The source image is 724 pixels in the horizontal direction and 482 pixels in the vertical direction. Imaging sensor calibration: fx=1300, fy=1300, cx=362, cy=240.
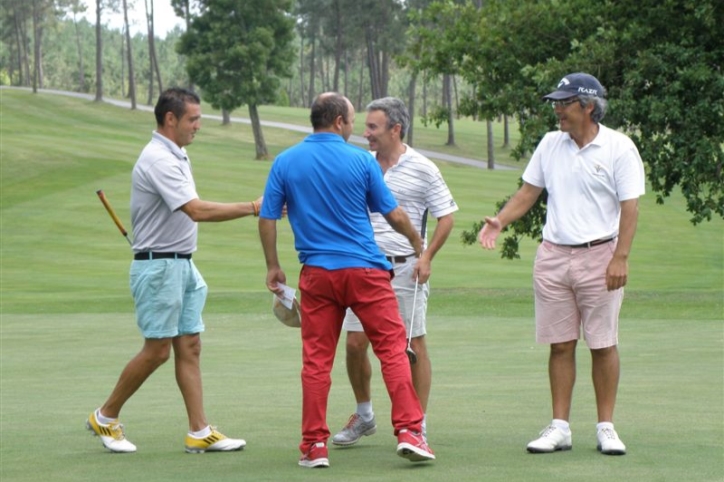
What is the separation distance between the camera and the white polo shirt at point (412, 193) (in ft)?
25.8

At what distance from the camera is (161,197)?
A: 750 centimetres

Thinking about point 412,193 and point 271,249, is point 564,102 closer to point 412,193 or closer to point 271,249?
point 412,193

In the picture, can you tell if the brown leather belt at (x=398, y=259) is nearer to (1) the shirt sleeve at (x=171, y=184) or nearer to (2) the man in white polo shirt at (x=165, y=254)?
(2) the man in white polo shirt at (x=165, y=254)

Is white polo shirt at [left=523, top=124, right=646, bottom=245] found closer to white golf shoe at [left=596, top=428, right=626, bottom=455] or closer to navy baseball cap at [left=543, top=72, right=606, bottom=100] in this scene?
navy baseball cap at [left=543, top=72, right=606, bottom=100]

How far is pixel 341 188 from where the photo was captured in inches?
273

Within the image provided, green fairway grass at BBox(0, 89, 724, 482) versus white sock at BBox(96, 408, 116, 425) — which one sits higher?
white sock at BBox(96, 408, 116, 425)

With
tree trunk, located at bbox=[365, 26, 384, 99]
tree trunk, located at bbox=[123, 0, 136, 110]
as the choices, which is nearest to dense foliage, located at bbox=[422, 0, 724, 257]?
tree trunk, located at bbox=[123, 0, 136, 110]

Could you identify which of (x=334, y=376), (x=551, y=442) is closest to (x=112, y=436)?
(x=551, y=442)

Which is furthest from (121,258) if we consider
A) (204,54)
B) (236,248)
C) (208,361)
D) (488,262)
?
(204,54)

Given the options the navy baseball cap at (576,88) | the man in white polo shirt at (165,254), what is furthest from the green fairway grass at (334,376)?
the navy baseball cap at (576,88)

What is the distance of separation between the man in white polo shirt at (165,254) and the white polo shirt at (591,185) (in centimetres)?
170

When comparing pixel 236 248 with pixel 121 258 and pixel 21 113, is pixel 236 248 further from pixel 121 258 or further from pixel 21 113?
pixel 21 113

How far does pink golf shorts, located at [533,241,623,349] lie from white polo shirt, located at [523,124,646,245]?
10cm

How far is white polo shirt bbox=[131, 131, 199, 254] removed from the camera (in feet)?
24.2
